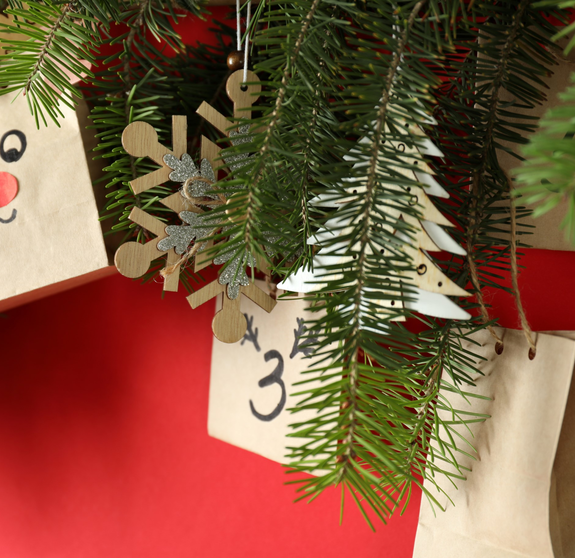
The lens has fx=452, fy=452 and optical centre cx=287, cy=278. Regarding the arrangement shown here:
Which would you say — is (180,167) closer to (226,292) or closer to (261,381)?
(226,292)

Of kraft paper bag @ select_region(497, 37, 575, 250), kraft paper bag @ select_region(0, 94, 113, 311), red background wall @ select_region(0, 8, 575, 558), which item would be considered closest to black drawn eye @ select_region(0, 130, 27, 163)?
kraft paper bag @ select_region(0, 94, 113, 311)

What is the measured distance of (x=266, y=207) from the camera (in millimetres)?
311

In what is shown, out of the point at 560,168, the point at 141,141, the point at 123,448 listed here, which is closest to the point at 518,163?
the point at 560,168

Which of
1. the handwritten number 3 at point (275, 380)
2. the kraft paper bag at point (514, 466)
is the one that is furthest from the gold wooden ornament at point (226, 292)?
the kraft paper bag at point (514, 466)

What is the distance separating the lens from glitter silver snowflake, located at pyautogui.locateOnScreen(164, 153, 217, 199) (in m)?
0.44

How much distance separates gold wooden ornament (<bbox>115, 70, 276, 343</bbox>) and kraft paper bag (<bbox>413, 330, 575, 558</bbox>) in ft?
0.78

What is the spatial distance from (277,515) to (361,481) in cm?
49

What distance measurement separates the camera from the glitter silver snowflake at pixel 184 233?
0.45 meters

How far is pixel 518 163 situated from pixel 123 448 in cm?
73

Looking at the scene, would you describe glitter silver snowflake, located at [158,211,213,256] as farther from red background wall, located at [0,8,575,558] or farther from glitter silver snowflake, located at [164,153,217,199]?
red background wall, located at [0,8,575,558]

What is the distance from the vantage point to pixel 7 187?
52 cm

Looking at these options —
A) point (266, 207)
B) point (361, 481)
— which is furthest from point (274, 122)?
point (361, 481)

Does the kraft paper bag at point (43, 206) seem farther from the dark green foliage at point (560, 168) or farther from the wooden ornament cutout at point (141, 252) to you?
the dark green foliage at point (560, 168)

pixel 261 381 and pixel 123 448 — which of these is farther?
pixel 123 448
